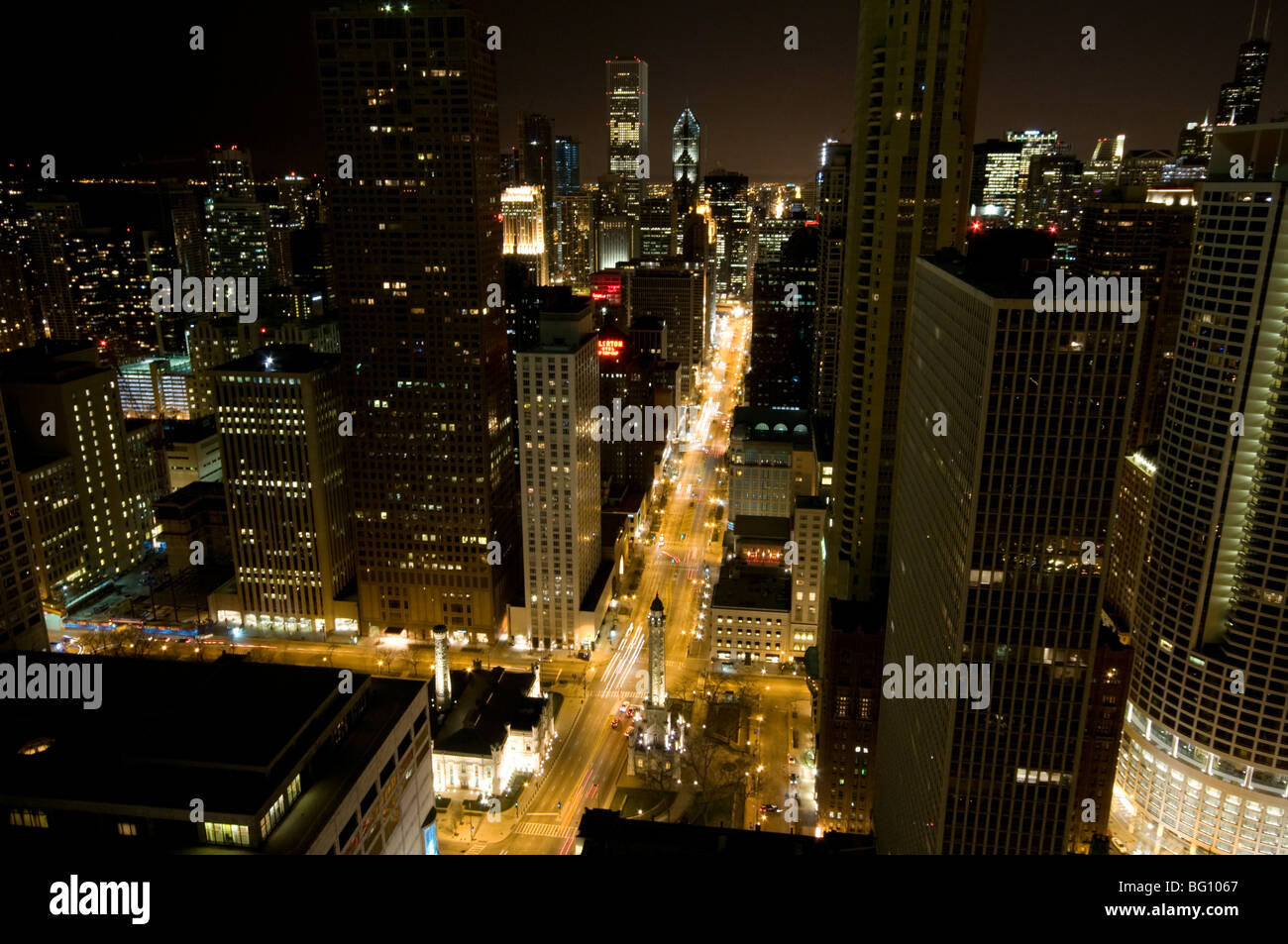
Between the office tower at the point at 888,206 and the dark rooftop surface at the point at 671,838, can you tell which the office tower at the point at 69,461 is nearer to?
the dark rooftop surface at the point at 671,838

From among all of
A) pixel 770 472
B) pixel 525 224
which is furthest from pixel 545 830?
pixel 525 224

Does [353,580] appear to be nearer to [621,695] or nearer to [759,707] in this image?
[621,695]

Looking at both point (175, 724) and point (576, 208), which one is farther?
point (576, 208)

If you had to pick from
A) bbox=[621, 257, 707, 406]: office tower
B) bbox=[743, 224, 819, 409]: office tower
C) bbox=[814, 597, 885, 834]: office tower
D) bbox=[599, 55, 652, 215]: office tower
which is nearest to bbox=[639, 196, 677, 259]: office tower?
bbox=[599, 55, 652, 215]: office tower

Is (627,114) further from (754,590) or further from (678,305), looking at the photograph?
(754,590)

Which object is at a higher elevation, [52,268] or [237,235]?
[237,235]

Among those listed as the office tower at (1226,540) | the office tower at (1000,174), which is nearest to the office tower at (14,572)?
the office tower at (1226,540)

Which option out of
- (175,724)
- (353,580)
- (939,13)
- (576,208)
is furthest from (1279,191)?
(576,208)
